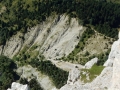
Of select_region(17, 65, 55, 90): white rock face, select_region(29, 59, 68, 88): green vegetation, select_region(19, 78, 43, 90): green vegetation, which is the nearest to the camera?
select_region(29, 59, 68, 88): green vegetation

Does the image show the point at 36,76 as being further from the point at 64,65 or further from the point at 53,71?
the point at 64,65

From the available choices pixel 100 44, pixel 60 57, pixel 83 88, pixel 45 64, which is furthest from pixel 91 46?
pixel 83 88

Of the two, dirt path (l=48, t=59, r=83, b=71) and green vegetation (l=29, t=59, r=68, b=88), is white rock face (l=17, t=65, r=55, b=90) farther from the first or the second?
dirt path (l=48, t=59, r=83, b=71)

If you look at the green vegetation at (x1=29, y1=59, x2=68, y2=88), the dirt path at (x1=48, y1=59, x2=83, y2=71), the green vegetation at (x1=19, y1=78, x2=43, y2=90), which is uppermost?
the dirt path at (x1=48, y1=59, x2=83, y2=71)

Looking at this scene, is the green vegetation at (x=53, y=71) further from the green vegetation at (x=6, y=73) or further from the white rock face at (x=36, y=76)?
the green vegetation at (x=6, y=73)

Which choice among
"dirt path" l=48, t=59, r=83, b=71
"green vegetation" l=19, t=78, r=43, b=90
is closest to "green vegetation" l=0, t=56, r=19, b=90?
"green vegetation" l=19, t=78, r=43, b=90
